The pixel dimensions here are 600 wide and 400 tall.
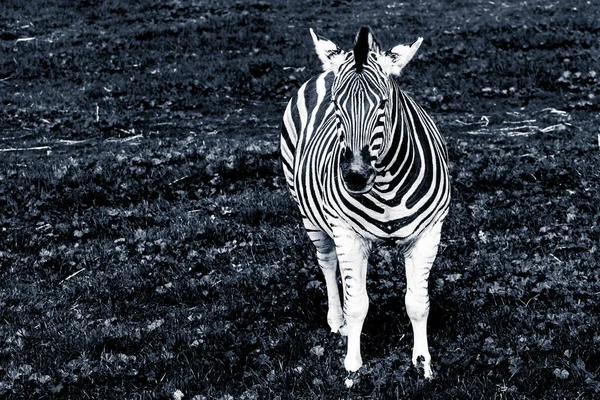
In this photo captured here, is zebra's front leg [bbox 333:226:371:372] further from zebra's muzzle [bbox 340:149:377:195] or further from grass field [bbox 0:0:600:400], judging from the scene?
zebra's muzzle [bbox 340:149:377:195]

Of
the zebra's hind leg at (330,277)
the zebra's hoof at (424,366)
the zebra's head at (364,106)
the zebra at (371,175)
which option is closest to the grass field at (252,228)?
the zebra's hoof at (424,366)

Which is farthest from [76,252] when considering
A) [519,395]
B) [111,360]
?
[519,395]

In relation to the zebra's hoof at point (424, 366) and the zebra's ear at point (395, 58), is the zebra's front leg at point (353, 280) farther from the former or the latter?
the zebra's ear at point (395, 58)

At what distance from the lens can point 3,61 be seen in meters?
20.7

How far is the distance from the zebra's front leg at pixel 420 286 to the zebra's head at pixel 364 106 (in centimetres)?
94

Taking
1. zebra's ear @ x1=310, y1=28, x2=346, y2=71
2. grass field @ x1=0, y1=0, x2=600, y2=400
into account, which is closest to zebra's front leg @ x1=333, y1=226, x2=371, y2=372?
grass field @ x1=0, y1=0, x2=600, y2=400

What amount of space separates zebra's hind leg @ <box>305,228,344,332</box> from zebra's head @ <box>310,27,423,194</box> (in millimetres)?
2059

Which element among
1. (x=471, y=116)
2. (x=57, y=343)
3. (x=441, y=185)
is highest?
(x=441, y=185)

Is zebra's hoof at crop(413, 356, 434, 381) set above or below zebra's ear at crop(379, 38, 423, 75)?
below

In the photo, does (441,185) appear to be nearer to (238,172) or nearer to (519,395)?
(519,395)

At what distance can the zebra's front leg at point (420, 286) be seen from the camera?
20.1 ft

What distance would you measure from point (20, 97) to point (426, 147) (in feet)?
45.6

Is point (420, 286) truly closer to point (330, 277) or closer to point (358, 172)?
point (330, 277)

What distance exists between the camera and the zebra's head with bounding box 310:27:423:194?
17.3ft
